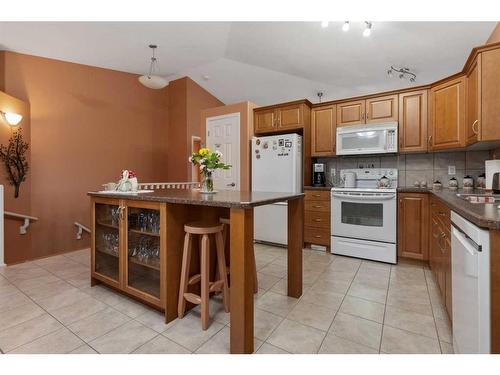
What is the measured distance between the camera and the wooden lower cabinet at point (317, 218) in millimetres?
3352

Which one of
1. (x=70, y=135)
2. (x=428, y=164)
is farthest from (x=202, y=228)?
(x=70, y=135)

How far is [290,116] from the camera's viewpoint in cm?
371

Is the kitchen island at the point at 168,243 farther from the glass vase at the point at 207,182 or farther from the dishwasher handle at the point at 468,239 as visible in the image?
the dishwasher handle at the point at 468,239

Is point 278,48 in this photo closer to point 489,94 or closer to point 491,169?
point 489,94

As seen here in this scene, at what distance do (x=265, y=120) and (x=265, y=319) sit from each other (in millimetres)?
3012

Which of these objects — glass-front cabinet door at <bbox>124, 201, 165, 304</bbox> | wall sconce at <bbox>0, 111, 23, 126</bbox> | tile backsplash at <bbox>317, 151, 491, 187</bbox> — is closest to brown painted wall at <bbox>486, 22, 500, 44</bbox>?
tile backsplash at <bbox>317, 151, 491, 187</bbox>

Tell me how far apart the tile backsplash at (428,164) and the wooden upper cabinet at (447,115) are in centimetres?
40

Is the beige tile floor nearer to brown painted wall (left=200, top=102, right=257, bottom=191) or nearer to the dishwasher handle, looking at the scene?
the dishwasher handle

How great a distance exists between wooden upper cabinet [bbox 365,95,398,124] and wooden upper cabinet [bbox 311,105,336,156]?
18.2 inches

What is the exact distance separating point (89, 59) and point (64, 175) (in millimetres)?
1909

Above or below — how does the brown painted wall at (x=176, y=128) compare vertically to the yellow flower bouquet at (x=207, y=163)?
above

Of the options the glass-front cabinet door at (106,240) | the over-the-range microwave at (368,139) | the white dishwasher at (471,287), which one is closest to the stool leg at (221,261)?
the glass-front cabinet door at (106,240)
